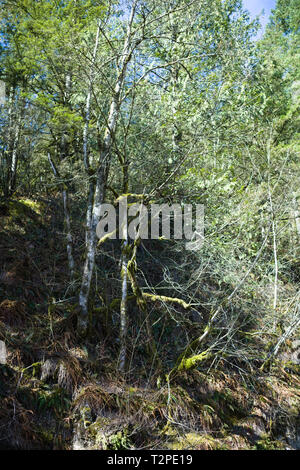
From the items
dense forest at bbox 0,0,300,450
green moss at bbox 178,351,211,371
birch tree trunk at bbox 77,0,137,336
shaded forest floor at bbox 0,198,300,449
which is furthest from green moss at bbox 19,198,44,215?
green moss at bbox 178,351,211,371

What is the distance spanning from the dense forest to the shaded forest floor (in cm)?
2

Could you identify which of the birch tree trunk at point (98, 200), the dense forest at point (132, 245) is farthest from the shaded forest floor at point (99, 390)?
the birch tree trunk at point (98, 200)

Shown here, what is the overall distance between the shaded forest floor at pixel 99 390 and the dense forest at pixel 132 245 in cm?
2

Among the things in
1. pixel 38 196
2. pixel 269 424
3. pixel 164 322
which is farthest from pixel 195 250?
pixel 38 196

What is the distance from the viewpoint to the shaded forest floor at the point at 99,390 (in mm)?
3803

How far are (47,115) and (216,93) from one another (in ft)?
11.7

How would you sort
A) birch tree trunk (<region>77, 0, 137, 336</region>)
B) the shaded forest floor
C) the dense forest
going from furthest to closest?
birch tree trunk (<region>77, 0, 137, 336</region>)
the dense forest
the shaded forest floor

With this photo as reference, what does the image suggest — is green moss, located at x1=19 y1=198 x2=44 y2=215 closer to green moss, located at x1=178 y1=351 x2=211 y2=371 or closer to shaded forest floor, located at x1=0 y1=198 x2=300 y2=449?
shaded forest floor, located at x1=0 y1=198 x2=300 y2=449

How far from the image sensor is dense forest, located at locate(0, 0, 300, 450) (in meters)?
4.23

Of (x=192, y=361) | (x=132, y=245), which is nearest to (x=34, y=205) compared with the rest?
(x=132, y=245)
